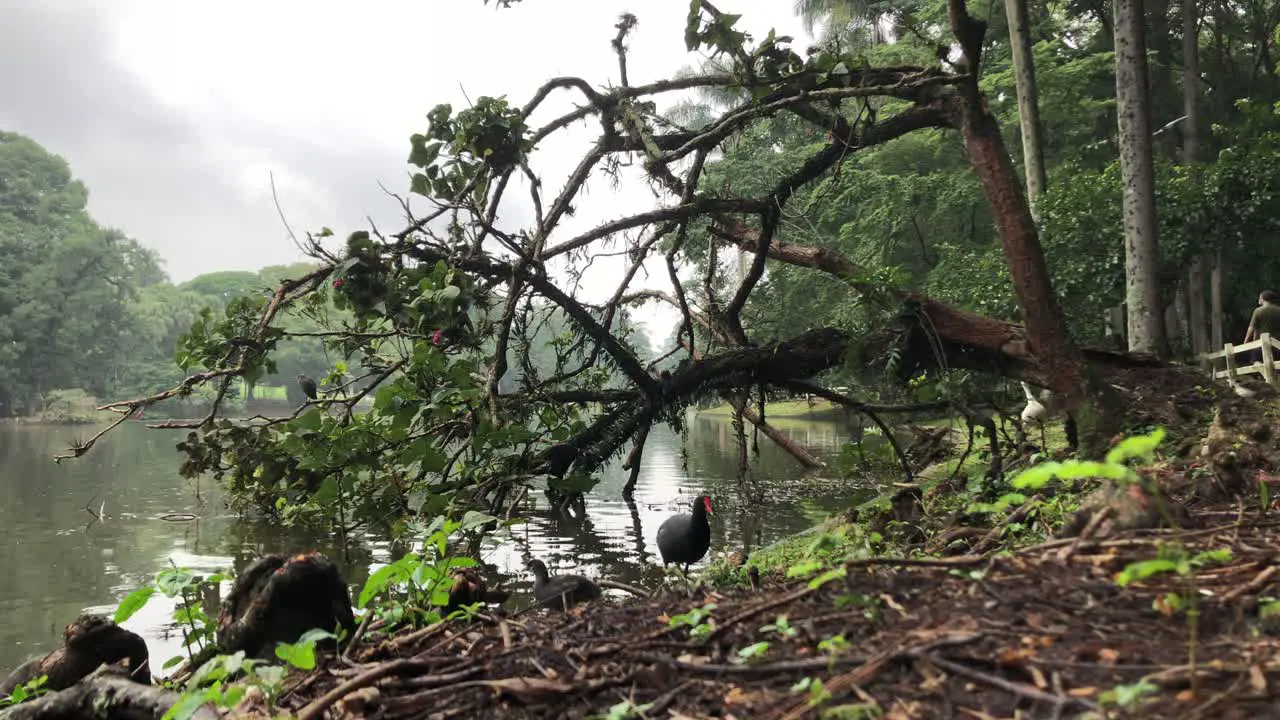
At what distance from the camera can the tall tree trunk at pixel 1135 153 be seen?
34.3ft

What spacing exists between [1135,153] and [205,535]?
14748 mm

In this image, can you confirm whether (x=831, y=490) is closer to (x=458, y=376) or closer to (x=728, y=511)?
(x=728, y=511)

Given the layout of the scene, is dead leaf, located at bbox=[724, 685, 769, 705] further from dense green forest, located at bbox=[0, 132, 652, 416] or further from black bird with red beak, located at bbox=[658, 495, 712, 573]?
dense green forest, located at bbox=[0, 132, 652, 416]

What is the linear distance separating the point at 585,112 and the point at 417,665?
16.9 feet

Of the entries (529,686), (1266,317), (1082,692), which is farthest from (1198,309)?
(529,686)

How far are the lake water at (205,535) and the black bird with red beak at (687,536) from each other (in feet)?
3.11

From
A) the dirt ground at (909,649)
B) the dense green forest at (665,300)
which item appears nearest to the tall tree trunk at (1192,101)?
the dense green forest at (665,300)

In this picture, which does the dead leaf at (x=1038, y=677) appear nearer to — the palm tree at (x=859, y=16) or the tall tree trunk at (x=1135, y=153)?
the tall tree trunk at (x=1135, y=153)

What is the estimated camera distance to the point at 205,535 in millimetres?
13797

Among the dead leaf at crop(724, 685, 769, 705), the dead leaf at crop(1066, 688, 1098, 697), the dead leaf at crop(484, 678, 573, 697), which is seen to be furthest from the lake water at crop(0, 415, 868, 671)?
the dead leaf at crop(1066, 688, 1098, 697)

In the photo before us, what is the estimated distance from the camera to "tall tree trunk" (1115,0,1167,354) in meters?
10.5

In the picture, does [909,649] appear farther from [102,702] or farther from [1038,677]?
[102,702]

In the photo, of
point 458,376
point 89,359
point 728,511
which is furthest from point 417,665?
point 89,359

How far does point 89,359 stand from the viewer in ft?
200
